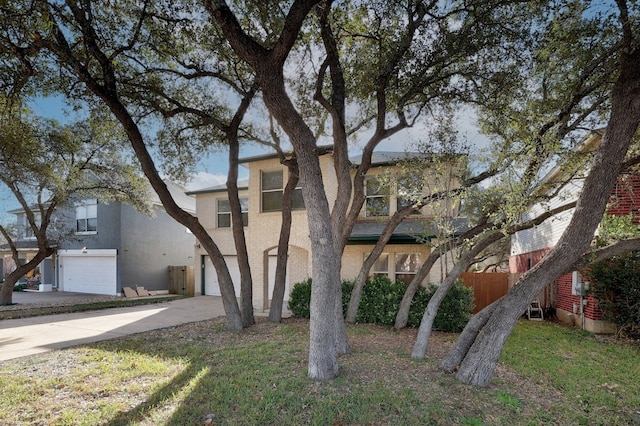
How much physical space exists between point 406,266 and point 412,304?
9.06 feet

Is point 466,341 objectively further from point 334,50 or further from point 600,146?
point 334,50

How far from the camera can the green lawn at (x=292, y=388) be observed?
4.38m

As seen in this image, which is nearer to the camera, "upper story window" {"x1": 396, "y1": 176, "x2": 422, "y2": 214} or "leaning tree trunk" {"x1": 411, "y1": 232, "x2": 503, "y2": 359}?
"leaning tree trunk" {"x1": 411, "y1": 232, "x2": 503, "y2": 359}

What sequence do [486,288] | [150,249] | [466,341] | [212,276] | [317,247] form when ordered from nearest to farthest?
[317,247], [466,341], [486,288], [212,276], [150,249]

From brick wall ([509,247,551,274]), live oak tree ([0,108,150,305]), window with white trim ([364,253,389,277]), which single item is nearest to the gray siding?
live oak tree ([0,108,150,305])

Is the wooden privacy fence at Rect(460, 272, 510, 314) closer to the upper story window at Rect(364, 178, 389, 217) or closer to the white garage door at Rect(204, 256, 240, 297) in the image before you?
the upper story window at Rect(364, 178, 389, 217)

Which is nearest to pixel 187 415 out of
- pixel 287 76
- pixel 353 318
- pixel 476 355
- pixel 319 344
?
pixel 319 344

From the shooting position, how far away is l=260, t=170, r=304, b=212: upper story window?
13492mm

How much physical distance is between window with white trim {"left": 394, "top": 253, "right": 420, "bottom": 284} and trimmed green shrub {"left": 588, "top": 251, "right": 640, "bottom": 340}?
480 centimetres

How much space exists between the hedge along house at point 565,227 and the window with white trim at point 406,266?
378 centimetres

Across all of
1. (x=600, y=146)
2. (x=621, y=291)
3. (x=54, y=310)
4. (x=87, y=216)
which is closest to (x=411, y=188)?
(x=600, y=146)

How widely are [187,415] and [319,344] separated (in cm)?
187

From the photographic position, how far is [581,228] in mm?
4832

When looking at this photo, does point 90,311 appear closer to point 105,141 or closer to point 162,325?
point 162,325
